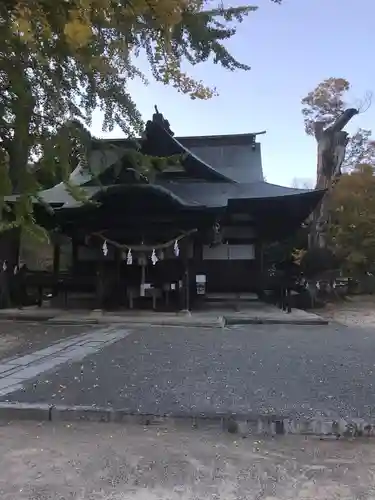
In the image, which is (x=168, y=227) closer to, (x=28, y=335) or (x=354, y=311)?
(x=28, y=335)

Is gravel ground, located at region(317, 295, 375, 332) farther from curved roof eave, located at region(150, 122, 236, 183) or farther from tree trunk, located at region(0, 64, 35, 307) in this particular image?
tree trunk, located at region(0, 64, 35, 307)

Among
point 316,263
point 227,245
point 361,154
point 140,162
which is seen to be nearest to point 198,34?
point 140,162

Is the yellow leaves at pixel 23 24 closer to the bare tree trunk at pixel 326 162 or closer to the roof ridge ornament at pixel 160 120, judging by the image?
the roof ridge ornament at pixel 160 120

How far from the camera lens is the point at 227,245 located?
1388 cm

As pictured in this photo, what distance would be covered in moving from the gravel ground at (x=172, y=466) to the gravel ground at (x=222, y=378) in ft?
1.58

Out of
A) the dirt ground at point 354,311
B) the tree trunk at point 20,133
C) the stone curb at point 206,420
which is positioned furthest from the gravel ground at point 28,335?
the dirt ground at point 354,311

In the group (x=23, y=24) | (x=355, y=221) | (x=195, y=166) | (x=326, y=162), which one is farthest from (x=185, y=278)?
(x=326, y=162)

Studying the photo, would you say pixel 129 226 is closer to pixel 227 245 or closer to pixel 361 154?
pixel 227 245

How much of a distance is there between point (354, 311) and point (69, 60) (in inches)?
557

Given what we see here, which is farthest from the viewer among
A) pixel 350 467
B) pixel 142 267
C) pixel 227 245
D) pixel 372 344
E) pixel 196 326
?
pixel 227 245

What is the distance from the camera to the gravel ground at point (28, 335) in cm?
731

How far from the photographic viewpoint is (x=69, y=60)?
164 inches

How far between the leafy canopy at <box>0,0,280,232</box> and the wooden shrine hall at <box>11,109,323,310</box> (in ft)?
18.9

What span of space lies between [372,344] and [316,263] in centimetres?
1037
